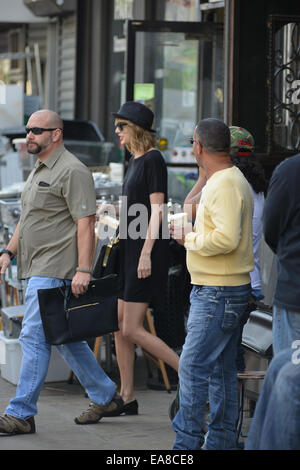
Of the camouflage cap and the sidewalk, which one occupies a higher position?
the camouflage cap

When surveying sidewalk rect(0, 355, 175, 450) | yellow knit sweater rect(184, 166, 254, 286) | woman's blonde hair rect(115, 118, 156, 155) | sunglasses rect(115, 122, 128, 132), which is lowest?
sidewalk rect(0, 355, 175, 450)

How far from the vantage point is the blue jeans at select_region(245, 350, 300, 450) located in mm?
Result: 4020

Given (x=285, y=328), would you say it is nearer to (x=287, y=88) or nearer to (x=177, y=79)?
(x=287, y=88)

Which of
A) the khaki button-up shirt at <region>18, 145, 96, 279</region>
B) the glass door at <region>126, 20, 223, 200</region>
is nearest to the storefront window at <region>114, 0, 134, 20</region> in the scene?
the glass door at <region>126, 20, 223, 200</region>

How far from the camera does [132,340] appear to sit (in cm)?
623

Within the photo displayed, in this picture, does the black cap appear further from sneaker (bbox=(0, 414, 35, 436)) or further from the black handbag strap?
sneaker (bbox=(0, 414, 35, 436))

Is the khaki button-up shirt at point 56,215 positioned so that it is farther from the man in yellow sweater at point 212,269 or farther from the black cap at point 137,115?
the man in yellow sweater at point 212,269

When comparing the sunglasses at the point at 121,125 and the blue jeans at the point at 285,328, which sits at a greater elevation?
the sunglasses at the point at 121,125

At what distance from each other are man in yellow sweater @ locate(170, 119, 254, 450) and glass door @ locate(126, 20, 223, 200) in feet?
16.2

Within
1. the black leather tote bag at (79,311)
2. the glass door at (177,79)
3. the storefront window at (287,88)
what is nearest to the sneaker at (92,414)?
the black leather tote bag at (79,311)

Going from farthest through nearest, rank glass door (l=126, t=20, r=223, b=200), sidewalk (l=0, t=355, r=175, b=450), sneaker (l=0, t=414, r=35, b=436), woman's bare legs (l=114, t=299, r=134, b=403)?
glass door (l=126, t=20, r=223, b=200)
woman's bare legs (l=114, t=299, r=134, b=403)
sneaker (l=0, t=414, r=35, b=436)
sidewalk (l=0, t=355, r=175, b=450)

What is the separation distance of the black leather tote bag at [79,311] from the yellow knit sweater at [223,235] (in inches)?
48.1

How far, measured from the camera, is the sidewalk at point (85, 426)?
5.50m

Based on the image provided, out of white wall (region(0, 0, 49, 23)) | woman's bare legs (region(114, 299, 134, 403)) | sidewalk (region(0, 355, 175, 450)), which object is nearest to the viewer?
sidewalk (region(0, 355, 175, 450))
